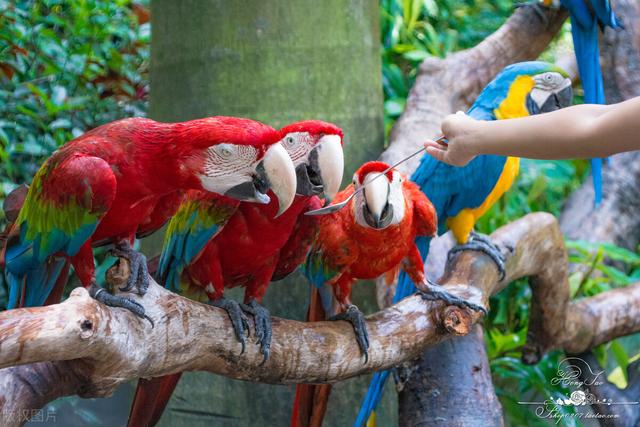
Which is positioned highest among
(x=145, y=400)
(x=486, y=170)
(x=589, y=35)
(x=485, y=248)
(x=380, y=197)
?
(x=589, y=35)

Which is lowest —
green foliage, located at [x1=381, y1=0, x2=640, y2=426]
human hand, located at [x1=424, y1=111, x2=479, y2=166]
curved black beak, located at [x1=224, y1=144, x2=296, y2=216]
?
green foliage, located at [x1=381, y1=0, x2=640, y2=426]

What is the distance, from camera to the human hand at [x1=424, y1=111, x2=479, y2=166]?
1205 millimetres

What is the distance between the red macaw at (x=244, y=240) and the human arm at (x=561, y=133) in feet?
0.95

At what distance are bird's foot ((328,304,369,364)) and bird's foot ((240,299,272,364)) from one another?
0.70 feet

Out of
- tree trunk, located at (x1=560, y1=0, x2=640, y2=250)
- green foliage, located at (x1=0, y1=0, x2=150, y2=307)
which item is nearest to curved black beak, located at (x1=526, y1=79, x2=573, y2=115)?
tree trunk, located at (x1=560, y1=0, x2=640, y2=250)

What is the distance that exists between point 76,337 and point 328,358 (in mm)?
625

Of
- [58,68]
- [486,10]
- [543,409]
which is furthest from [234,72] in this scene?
[486,10]

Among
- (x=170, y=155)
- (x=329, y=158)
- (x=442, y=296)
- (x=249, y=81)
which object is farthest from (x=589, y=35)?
(x=170, y=155)

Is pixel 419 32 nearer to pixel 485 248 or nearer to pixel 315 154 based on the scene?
pixel 485 248

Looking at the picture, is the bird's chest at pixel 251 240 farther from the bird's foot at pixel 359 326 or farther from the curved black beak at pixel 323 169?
the bird's foot at pixel 359 326

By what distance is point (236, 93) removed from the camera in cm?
224

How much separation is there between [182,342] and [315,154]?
0.42m

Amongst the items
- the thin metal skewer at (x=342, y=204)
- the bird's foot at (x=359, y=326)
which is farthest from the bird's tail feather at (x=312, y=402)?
the thin metal skewer at (x=342, y=204)

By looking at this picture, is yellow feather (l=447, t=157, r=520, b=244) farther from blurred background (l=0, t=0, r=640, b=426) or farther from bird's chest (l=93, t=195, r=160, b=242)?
bird's chest (l=93, t=195, r=160, b=242)
